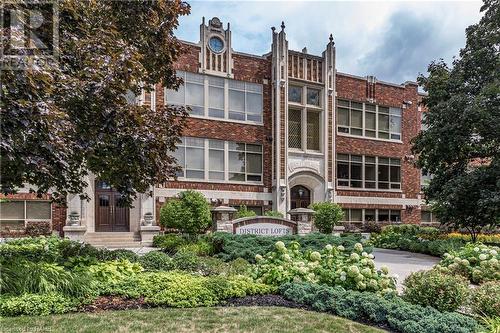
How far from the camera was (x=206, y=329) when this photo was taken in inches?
230

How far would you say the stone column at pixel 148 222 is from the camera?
2069 cm

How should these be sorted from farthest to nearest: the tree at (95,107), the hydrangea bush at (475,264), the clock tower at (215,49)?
the clock tower at (215,49)
the hydrangea bush at (475,264)
the tree at (95,107)

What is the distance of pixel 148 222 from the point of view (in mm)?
21078

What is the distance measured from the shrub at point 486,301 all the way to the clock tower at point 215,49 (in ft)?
61.7

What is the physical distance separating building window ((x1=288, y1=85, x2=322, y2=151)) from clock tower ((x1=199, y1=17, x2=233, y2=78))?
4146 millimetres

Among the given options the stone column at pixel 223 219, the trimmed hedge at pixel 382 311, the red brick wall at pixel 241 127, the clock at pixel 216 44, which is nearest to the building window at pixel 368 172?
the red brick wall at pixel 241 127

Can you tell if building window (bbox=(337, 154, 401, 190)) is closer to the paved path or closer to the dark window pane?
the dark window pane

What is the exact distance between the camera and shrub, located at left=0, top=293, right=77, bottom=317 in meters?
6.30

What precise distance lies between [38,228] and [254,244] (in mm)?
12007

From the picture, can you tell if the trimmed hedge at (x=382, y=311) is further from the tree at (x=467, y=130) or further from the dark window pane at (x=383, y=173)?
the dark window pane at (x=383, y=173)

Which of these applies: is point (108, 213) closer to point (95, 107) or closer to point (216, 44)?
point (216, 44)

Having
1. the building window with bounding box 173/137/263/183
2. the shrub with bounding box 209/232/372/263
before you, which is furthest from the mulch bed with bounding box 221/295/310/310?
the building window with bounding box 173/137/263/183

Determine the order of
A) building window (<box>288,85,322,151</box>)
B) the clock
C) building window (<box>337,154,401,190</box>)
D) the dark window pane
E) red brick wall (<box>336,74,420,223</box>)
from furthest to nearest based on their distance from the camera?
1. the dark window pane
2. red brick wall (<box>336,74,420,223</box>)
3. building window (<box>337,154,401,190</box>)
4. building window (<box>288,85,322,151</box>)
5. the clock

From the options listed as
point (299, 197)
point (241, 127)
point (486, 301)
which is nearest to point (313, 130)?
point (299, 197)
